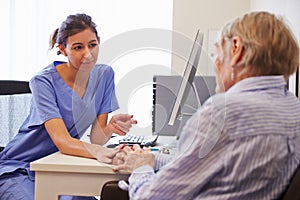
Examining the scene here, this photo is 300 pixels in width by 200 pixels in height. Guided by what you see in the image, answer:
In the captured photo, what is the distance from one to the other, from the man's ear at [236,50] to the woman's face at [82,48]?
79cm

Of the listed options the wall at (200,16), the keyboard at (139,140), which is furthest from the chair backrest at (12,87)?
the wall at (200,16)

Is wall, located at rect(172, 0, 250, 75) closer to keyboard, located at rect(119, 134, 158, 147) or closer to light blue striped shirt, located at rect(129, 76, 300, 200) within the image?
keyboard, located at rect(119, 134, 158, 147)

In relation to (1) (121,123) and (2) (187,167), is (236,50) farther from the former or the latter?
(1) (121,123)

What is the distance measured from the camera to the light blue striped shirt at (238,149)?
97 centimetres

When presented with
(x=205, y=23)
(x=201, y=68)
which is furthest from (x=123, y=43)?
(x=205, y=23)

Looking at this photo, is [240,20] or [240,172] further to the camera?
[240,20]

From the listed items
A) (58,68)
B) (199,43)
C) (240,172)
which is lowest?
(240,172)

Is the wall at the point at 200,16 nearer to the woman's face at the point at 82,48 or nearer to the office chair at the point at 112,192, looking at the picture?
the woman's face at the point at 82,48

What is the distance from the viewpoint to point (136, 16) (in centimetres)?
306

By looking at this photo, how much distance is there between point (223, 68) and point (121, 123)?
66cm

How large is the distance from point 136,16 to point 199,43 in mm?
1485

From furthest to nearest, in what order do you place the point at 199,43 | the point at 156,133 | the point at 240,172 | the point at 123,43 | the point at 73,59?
the point at 156,133, the point at 73,59, the point at 199,43, the point at 123,43, the point at 240,172

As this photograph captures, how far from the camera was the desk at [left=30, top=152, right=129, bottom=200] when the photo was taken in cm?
137

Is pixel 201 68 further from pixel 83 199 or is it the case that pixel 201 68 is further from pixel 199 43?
pixel 83 199
